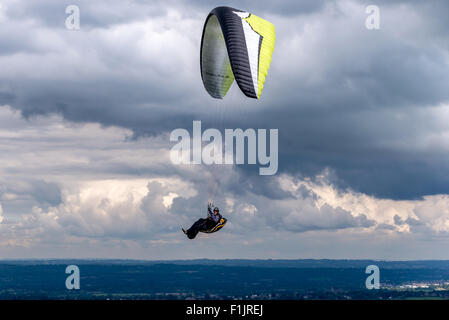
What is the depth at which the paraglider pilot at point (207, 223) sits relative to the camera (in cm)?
4928

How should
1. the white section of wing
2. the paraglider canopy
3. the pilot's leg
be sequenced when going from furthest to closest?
the pilot's leg → the white section of wing → the paraglider canopy

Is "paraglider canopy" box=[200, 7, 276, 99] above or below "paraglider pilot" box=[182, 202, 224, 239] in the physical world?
above

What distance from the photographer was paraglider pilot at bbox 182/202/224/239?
162 ft

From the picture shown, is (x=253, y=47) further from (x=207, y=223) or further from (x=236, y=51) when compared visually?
(x=207, y=223)

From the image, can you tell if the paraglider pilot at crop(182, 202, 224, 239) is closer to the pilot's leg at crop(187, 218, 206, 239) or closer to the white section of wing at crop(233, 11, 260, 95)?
the pilot's leg at crop(187, 218, 206, 239)

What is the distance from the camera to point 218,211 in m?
49.6

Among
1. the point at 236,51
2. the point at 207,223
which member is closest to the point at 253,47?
the point at 236,51

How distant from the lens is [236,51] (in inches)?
1843

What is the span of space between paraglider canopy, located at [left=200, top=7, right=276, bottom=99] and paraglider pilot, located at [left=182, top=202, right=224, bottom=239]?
9.72m

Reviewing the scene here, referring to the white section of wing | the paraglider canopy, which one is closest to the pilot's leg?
the paraglider canopy

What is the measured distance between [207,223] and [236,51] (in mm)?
12850
